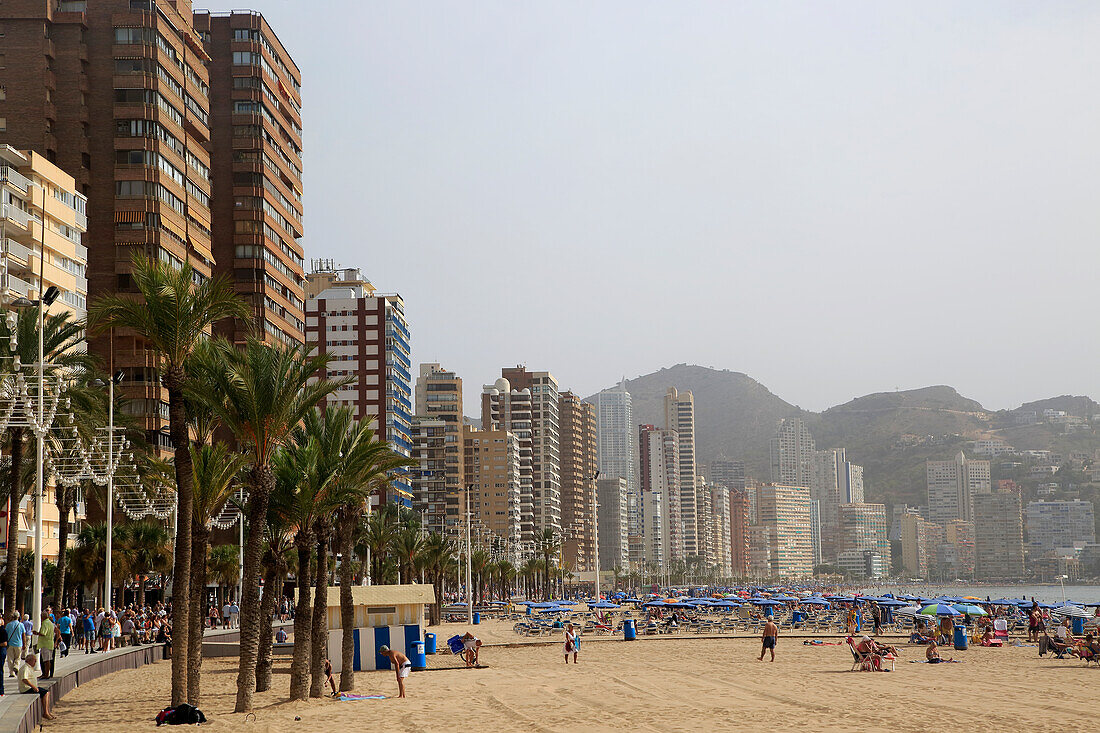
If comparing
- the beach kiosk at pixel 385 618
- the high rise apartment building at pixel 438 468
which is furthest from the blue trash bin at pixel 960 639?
the high rise apartment building at pixel 438 468

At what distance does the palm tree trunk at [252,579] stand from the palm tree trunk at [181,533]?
133 centimetres

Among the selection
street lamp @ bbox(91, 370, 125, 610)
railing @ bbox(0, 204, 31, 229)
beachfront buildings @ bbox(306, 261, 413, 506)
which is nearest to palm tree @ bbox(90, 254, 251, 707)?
street lamp @ bbox(91, 370, 125, 610)

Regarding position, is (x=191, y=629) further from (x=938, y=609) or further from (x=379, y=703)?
(x=938, y=609)

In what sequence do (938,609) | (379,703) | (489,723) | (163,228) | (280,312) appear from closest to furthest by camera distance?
(489,723)
(379,703)
(938,609)
(163,228)
(280,312)

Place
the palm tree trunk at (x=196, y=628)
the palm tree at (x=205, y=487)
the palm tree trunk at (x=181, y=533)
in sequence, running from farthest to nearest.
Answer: the palm tree at (x=205, y=487) → the palm tree trunk at (x=196, y=628) → the palm tree trunk at (x=181, y=533)

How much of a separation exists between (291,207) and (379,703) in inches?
2894

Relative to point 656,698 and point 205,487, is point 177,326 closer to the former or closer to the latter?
point 205,487

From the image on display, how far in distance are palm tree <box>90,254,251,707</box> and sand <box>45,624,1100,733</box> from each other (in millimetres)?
2594

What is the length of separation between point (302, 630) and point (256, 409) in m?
6.67

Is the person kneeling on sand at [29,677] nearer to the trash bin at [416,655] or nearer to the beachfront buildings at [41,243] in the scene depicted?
the trash bin at [416,655]

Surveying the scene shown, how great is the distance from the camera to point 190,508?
2666cm

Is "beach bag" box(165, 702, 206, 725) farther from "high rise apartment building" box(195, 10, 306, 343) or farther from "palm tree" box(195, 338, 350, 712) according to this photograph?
"high rise apartment building" box(195, 10, 306, 343)

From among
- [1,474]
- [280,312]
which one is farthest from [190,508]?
[280,312]

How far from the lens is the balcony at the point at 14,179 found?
196ft
